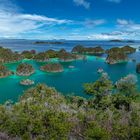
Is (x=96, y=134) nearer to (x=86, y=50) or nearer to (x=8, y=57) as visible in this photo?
(x=8, y=57)

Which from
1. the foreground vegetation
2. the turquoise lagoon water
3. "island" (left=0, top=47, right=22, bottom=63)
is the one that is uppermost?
the foreground vegetation

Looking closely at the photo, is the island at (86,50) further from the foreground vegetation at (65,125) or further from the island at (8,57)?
the foreground vegetation at (65,125)

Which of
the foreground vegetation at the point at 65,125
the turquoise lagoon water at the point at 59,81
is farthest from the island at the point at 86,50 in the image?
the foreground vegetation at the point at 65,125

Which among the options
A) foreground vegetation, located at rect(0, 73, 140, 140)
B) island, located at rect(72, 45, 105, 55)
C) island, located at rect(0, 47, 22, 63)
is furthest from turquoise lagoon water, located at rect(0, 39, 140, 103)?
island, located at rect(72, 45, 105, 55)

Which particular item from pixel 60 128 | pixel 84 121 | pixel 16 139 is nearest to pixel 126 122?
pixel 84 121

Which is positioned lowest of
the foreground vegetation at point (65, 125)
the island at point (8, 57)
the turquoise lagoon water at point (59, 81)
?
the turquoise lagoon water at point (59, 81)

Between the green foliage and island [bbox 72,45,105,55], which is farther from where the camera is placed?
island [bbox 72,45,105,55]

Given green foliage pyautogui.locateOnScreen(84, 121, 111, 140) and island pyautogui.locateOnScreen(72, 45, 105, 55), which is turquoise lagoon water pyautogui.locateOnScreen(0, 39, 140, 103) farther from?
island pyautogui.locateOnScreen(72, 45, 105, 55)

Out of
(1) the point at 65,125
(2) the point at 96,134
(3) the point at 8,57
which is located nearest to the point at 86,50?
(3) the point at 8,57

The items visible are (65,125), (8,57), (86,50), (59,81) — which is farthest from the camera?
(86,50)

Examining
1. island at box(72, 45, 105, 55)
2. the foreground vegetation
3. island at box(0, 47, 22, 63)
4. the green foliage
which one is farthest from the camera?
island at box(72, 45, 105, 55)

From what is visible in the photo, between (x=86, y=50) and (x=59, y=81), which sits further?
(x=86, y=50)
